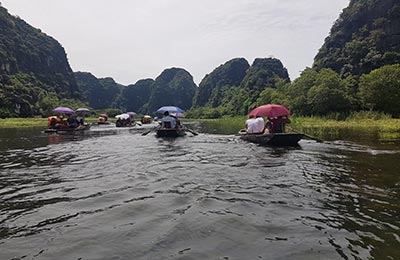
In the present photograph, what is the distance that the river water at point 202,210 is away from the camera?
164 inches

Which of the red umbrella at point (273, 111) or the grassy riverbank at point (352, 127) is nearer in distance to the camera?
the red umbrella at point (273, 111)

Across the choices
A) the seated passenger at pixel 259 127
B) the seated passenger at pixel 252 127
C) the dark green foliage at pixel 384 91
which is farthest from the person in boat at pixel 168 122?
the dark green foliage at pixel 384 91

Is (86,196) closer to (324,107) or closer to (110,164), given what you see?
(110,164)

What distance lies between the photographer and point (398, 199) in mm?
6199

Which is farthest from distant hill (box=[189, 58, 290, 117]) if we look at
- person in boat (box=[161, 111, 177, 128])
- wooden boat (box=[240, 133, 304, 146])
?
wooden boat (box=[240, 133, 304, 146])

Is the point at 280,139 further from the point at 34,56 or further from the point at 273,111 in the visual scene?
the point at 34,56

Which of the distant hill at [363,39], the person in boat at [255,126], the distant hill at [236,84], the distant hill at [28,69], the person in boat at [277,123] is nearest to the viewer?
the person in boat at [277,123]

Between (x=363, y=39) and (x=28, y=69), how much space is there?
95.5m

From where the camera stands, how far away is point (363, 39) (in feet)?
209

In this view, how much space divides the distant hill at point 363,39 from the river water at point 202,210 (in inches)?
2003

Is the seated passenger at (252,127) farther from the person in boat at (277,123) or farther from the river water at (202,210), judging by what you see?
the river water at (202,210)

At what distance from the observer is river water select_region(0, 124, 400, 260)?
4.17 metres

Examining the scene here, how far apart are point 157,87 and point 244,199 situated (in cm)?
18602

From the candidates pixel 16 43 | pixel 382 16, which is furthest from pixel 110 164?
pixel 16 43
